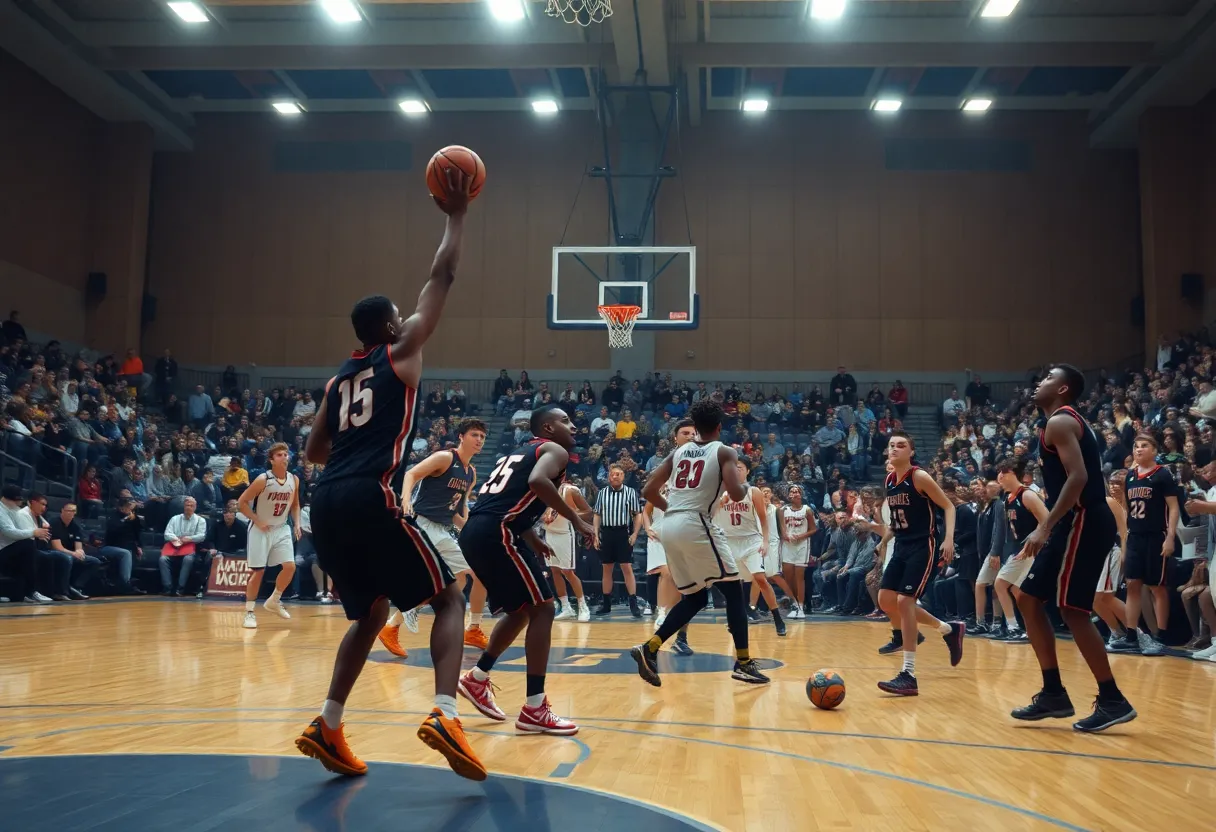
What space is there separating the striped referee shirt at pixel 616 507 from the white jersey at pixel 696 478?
6536 millimetres

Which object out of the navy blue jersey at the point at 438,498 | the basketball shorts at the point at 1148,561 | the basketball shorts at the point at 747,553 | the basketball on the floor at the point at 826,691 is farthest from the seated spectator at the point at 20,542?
the basketball shorts at the point at 1148,561

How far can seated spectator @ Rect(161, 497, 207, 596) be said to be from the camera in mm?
16172

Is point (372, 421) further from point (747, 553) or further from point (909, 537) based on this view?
point (747, 553)

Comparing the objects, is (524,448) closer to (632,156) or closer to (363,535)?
(363,535)

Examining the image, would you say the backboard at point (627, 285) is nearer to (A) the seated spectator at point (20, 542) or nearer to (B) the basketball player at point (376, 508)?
(A) the seated spectator at point (20, 542)

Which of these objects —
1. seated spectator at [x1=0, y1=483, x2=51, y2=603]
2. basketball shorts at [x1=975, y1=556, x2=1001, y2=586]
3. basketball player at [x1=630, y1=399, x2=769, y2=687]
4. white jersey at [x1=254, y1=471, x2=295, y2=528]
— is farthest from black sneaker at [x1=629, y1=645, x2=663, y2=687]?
seated spectator at [x1=0, y1=483, x2=51, y2=603]

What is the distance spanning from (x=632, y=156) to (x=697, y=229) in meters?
3.83

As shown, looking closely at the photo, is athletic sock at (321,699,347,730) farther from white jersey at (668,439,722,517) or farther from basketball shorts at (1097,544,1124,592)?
basketball shorts at (1097,544,1124,592)

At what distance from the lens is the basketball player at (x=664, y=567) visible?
28.8 feet

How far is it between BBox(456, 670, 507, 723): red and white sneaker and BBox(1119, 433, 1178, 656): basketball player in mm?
6989

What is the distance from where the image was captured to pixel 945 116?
2614 cm

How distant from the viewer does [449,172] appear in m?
4.30


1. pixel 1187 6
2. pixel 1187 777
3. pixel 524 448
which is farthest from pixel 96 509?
pixel 1187 6

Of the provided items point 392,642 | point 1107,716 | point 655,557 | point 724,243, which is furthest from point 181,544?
point 724,243
